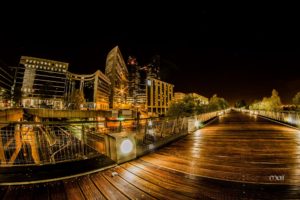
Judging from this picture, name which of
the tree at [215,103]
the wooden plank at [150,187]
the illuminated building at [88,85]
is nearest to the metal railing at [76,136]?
the wooden plank at [150,187]

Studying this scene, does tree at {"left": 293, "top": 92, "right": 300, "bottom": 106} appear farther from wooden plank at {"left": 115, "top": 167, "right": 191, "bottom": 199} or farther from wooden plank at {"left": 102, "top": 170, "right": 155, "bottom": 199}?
wooden plank at {"left": 102, "top": 170, "right": 155, "bottom": 199}

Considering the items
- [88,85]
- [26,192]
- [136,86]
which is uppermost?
[136,86]

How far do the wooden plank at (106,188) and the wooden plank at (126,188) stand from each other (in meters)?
0.08

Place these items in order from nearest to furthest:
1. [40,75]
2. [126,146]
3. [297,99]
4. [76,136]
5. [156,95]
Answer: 1. [126,146]
2. [76,136]
3. [297,99]
4. [40,75]
5. [156,95]

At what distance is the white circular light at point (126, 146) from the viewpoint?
480 centimetres

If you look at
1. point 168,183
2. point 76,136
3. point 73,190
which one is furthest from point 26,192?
point 76,136

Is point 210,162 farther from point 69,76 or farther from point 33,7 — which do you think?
point 69,76

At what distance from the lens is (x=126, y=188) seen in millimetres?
3139

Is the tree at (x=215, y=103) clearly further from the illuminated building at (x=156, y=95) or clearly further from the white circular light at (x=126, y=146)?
the illuminated building at (x=156, y=95)

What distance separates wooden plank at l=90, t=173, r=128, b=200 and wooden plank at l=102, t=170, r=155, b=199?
0.26 ft

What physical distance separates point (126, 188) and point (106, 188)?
0.40 metres

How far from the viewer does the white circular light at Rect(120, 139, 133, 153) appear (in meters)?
4.80

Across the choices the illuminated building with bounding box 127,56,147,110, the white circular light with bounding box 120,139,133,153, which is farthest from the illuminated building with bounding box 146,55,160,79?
the white circular light with bounding box 120,139,133,153

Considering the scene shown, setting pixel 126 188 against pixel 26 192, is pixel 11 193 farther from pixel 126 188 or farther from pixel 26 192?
pixel 126 188
